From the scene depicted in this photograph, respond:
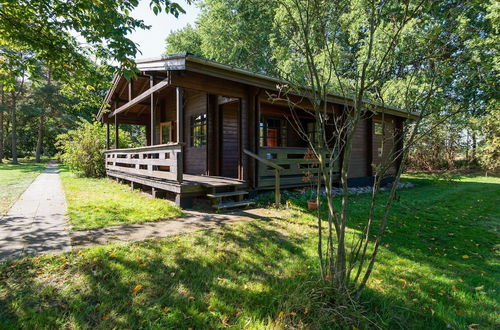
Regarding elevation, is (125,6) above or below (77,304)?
above

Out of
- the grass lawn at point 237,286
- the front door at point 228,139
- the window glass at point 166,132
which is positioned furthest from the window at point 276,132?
the grass lawn at point 237,286

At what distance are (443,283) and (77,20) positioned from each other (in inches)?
247

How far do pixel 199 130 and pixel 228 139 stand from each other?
4.15ft

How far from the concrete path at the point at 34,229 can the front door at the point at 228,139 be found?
436 cm

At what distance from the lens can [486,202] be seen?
749 cm

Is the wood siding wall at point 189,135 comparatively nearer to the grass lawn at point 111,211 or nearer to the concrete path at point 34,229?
the grass lawn at point 111,211

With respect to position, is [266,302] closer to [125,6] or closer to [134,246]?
[134,246]

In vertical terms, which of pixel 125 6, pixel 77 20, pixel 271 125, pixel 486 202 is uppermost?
pixel 125 6

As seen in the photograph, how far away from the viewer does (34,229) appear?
3.96 meters

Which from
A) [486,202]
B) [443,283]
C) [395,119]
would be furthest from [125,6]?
[395,119]

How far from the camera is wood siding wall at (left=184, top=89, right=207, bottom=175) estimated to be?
28.2ft

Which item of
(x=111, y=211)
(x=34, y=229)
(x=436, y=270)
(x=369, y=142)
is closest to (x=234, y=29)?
(x=369, y=142)

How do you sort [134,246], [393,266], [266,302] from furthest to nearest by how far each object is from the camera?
[134,246], [393,266], [266,302]

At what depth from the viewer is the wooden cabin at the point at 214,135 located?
18.9 feet
